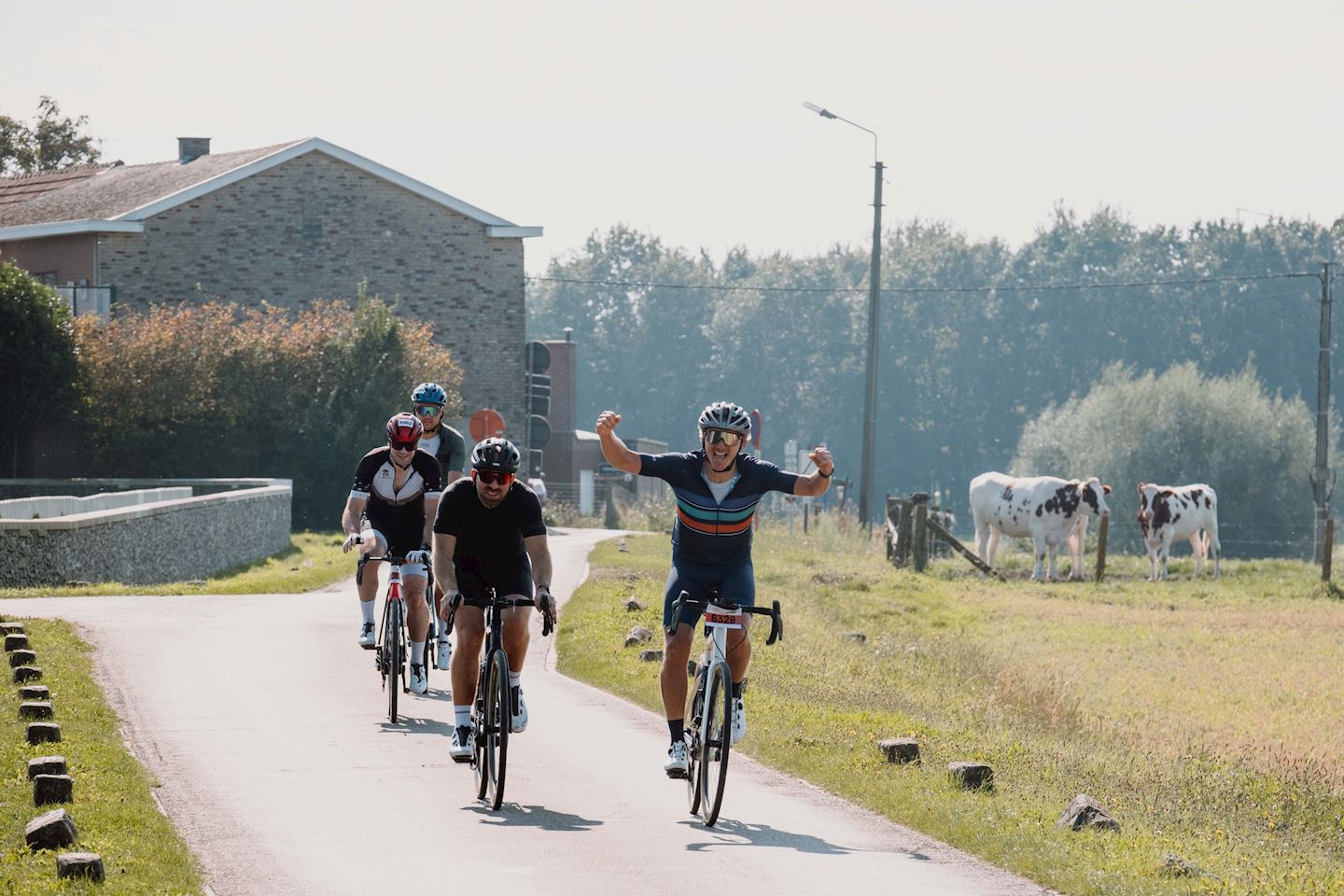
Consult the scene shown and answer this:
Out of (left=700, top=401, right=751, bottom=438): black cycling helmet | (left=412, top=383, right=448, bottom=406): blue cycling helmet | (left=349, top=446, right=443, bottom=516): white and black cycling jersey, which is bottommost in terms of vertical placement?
(left=349, top=446, right=443, bottom=516): white and black cycling jersey

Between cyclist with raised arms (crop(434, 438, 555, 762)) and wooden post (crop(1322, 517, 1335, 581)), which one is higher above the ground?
cyclist with raised arms (crop(434, 438, 555, 762))

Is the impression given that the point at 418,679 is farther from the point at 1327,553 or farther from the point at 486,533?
the point at 1327,553

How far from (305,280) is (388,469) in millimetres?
39301

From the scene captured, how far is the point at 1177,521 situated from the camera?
38250 millimetres

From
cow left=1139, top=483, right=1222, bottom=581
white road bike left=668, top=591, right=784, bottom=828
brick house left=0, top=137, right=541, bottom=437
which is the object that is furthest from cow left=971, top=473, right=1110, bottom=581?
white road bike left=668, top=591, right=784, bottom=828

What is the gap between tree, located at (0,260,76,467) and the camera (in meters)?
40.9

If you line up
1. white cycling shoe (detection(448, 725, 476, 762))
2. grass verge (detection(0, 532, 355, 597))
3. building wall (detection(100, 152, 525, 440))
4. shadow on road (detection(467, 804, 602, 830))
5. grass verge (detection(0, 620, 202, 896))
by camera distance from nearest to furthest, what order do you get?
1. grass verge (detection(0, 620, 202, 896))
2. shadow on road (detection(467, 804, 602, 830))
3. white cycling shoe (detection(448, 725, 476, 762))
4. grass verge (detection(0, 532, 355, 597))
5. building wall (detection(100, 152, 525, 440))

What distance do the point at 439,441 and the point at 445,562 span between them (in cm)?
416

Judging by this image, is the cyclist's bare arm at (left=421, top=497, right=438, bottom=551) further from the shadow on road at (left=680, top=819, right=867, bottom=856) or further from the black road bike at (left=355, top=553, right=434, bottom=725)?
the shadow on road at (left=680, top=819, right=867, bottom=856)

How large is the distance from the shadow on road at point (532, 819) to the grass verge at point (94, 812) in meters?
1.60

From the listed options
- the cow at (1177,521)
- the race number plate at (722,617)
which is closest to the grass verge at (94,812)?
the race number plate at (722,617)

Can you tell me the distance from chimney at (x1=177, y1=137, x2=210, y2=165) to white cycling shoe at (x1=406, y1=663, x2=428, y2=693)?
46097 millimetres

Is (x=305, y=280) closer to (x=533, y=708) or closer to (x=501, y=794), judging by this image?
(x=533, y=708)

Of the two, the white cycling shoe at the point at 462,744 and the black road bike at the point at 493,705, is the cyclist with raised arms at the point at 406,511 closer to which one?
the white cycling shoe at the point at 462,744
